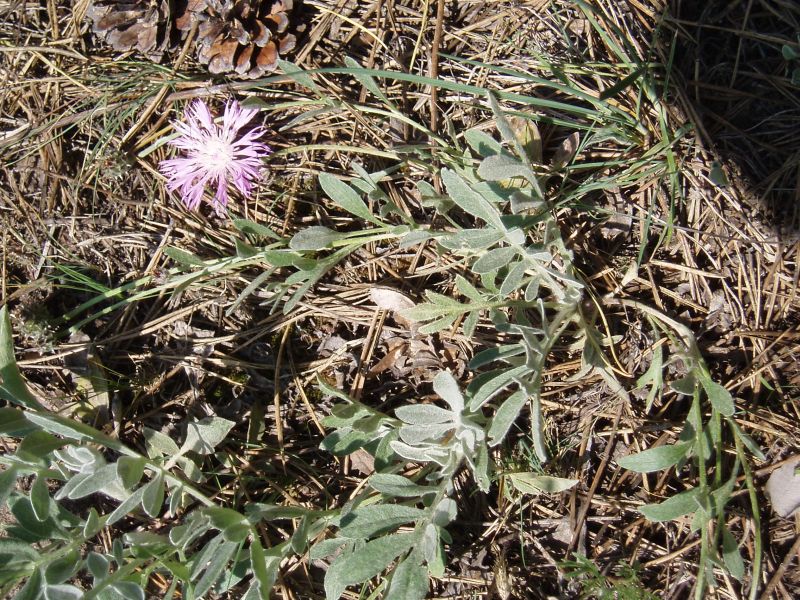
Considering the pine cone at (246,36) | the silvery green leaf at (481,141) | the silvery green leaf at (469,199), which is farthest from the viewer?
the pine cone at (246,36)

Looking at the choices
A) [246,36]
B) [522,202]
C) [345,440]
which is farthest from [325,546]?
[246,36]

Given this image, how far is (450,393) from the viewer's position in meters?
1.64

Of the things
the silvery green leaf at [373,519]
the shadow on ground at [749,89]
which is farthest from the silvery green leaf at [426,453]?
the shadow on ground at [749,89]

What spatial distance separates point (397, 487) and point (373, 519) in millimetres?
101

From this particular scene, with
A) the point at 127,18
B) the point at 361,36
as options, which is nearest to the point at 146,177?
the point at 127,18

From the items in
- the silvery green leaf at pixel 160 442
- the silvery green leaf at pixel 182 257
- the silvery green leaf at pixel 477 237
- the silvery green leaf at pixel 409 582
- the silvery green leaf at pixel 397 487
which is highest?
the silvery green leaf at pixel 477 237

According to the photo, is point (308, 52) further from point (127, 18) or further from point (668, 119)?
point (668, 119)

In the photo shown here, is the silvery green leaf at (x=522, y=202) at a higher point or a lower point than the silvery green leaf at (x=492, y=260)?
higher

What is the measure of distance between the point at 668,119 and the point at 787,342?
681mm

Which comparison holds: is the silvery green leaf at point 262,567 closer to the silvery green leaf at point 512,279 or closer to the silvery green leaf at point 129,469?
the silvery green leaf at point 129,469

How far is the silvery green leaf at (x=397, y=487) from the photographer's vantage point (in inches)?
66.6

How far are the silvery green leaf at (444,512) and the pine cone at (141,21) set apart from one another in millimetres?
1593

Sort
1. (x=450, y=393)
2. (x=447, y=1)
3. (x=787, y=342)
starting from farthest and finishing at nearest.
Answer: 1. (x=447, y=1)
2. (x=787, y=342)
3. (x=450, y=393)

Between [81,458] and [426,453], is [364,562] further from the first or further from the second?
[81,458]
